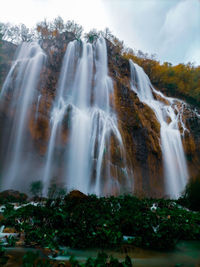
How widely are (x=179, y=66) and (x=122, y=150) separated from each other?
2248 cm

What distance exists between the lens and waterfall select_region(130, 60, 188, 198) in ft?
46.7

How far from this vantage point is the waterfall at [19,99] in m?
13.3

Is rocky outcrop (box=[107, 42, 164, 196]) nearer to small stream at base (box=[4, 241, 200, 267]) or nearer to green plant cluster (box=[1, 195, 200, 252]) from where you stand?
green plant cluster (box=[1, 195, 200, 252])

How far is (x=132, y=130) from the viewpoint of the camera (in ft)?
48.3

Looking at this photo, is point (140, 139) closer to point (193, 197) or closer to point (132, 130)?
point (132, 130)

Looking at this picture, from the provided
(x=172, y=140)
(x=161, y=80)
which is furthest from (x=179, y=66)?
(x=172, y=140)

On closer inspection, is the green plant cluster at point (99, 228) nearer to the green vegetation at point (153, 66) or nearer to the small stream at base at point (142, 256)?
the small stream at base at point (142, 256)

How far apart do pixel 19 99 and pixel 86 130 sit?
248 inches

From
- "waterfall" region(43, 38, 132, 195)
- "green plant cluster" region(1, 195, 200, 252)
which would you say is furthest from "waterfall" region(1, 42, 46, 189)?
"green plant cluster" region(1, 195, 200, 252)

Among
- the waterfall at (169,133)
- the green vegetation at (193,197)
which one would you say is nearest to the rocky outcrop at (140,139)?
the waterfall at (169,133)

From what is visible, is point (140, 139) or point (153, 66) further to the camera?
point (153, 66)

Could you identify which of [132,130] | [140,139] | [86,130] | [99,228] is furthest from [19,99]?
[99,228]

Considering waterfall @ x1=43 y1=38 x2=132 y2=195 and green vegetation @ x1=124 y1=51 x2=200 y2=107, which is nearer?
waterfall @ x1=43 y1=38 x2=132 y2=195

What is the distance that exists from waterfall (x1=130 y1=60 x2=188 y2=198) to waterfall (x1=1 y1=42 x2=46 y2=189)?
33.7ft
